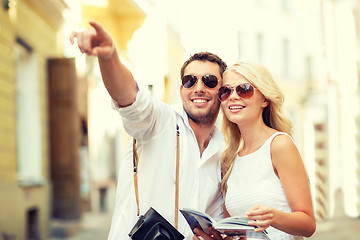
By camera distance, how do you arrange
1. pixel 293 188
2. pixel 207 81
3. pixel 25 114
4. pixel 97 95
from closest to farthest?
pixel 293 188
pixel 207 81
pixel 25 114
pixel 97 95

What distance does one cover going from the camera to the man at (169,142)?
7.21ft

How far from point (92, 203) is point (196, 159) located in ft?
35.6

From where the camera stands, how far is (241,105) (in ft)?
8.48

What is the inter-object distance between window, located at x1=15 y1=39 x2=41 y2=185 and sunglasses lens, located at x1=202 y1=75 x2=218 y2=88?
18.0 ft

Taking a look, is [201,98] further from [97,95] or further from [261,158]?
[97,95]

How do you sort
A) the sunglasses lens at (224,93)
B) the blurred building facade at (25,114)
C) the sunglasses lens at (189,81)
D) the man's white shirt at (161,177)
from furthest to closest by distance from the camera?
the blurred building facade at (25,114)
the sunglasses lens at (189,81)
the sunglasses lens at (224,93)
the man's white shirt at (161,177)

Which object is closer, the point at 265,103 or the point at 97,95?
the point at 265,103

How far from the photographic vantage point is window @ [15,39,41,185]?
25.4ft

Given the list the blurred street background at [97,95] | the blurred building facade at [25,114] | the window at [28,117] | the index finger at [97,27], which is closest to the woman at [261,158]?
the index finger at [97,27]

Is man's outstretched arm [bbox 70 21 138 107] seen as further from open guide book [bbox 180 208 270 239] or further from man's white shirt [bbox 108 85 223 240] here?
open guide book [bbox 180 208 270 239]

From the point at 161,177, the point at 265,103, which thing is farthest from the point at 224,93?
the point at 161,177

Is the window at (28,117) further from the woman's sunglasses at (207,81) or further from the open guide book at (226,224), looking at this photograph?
the open guide book at (226,224)

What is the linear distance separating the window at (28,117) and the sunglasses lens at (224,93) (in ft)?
18.3

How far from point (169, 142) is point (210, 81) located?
44 cm
